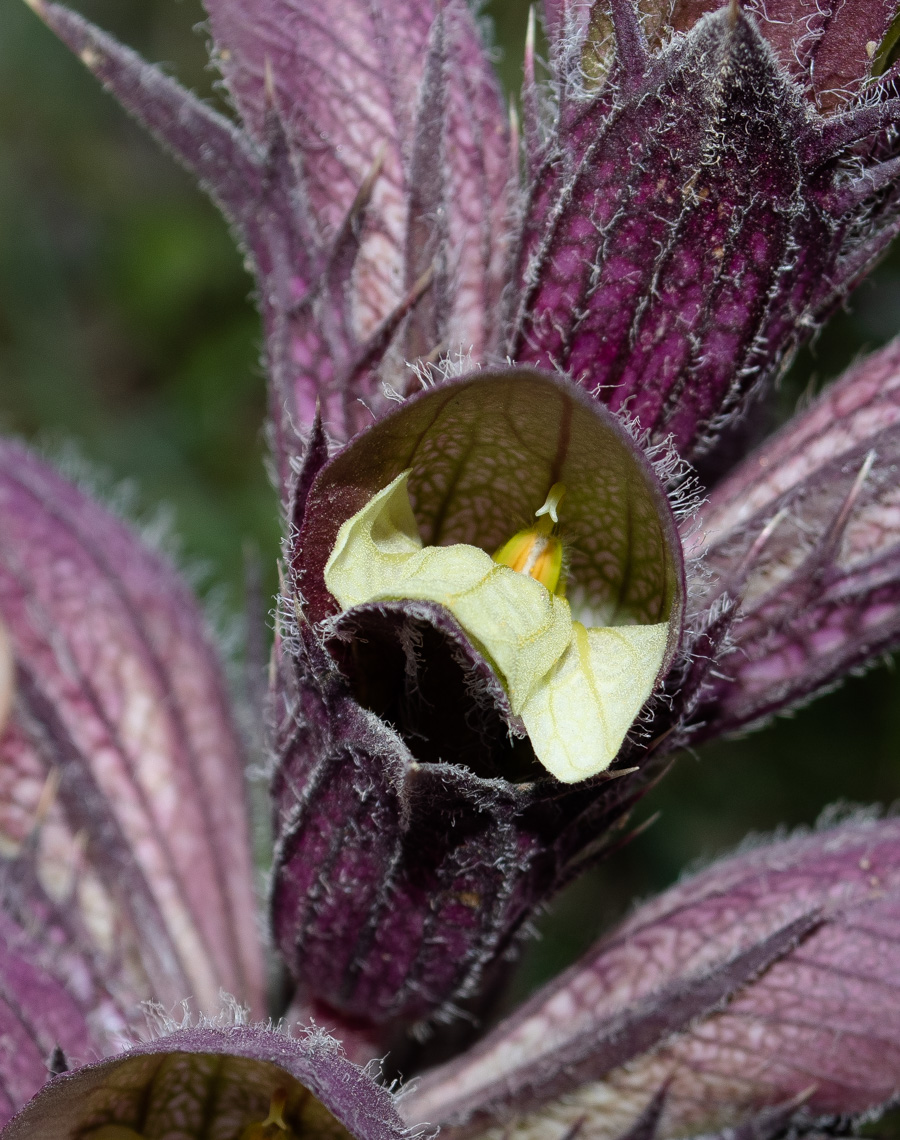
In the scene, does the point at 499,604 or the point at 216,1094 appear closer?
the point at 499,604

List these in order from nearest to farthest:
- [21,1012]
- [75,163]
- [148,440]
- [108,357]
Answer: [21,1012] → [148,440] → [108,357] → [75,163]

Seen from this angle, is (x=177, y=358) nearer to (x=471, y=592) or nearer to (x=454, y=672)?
(x=454, y=672)

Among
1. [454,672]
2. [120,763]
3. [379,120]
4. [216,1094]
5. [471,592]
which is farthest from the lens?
[120,763]

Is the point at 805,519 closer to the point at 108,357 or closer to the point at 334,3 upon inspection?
the point at 334,3

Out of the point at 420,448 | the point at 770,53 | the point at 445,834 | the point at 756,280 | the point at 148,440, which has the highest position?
the point at 770,53

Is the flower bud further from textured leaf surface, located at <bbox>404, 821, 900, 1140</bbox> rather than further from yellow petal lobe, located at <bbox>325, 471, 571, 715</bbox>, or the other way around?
textured leaf surface, located at <bbox>404, 821, 900, 1140</bbox>

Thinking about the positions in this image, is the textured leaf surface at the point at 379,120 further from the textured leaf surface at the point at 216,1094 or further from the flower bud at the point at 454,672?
the textured leaf surface at the point at 216,1094

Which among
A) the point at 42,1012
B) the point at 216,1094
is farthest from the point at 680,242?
the point at 42,1012

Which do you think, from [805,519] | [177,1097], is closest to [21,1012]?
[177,1097]

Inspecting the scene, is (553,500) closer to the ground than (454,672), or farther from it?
farther from it
